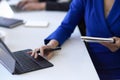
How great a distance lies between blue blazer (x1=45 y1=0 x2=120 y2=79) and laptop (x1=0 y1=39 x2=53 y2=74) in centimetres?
20

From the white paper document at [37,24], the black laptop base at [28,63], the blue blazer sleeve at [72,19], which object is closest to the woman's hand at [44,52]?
the black laptop base at [28,63]

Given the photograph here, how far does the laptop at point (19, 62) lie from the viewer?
104cm

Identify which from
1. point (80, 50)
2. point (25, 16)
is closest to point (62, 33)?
point (80, 50)

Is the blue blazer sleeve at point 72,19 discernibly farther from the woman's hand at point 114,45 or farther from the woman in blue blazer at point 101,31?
the woman's hand at point 114,45

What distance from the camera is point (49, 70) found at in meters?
1.07

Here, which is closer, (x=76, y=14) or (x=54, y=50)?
(x=54, y=50)

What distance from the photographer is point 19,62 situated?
3.69 ft

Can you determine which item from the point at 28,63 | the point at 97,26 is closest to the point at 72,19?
the point at 97,26

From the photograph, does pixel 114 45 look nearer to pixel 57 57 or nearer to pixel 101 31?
pixel 101 31

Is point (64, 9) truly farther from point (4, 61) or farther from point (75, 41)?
point (4, 61)

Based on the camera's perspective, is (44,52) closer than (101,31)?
Yes

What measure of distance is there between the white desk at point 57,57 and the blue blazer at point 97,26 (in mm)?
70

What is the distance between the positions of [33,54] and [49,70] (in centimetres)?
16

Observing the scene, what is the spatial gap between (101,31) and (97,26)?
0.03 metres
